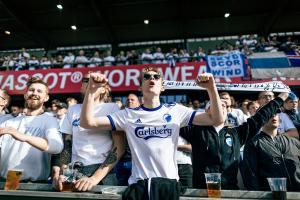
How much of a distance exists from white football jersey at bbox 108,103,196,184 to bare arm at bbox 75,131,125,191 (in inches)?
7.3

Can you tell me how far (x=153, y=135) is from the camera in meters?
2.00

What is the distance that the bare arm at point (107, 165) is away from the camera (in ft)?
6.24

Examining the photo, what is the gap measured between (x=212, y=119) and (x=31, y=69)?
11120 millimetres

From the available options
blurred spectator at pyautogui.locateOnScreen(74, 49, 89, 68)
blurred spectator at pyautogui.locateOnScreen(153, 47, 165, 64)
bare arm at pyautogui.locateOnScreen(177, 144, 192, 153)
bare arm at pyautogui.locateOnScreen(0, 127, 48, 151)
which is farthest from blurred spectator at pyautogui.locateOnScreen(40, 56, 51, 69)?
bare arm at pyautogui.locateOnScreen(0, 127, 48, 151)

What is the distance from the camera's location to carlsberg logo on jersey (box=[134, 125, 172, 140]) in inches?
79.0

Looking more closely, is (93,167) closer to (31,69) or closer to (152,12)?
(31,69)

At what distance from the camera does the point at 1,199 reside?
1919 millimetres

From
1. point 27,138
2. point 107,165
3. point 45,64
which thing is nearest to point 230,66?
point 45,64

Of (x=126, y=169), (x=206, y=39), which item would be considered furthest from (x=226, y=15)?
(x=126, y=169)

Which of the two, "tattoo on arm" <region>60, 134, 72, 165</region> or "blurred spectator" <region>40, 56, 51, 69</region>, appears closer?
"tattoo on arm" <region>60, 134, 72, 165</region>

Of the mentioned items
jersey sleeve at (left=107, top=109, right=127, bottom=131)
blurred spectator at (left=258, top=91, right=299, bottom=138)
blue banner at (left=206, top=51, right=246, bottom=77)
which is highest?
blue banner at (left=206, top=51, right=246, bottom=77)

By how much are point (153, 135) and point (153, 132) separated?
0.08 feet

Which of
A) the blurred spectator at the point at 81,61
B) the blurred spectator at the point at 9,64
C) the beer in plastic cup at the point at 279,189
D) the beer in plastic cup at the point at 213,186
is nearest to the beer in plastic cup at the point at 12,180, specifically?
the beer in plastic cup at the point at 213,186

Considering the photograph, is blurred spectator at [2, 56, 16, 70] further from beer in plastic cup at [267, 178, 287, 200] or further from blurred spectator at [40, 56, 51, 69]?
beer in plastic cup at [267, 178, 287, 200]
